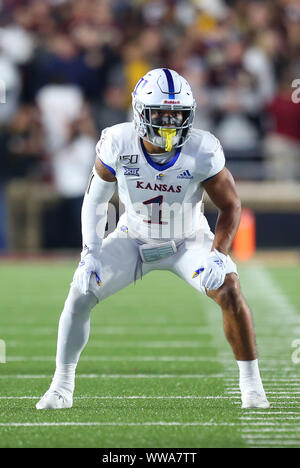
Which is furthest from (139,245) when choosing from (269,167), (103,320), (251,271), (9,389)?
(269,167)

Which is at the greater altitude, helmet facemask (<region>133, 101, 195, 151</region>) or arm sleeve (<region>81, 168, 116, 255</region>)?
helmet facemask (<region>133, 101, 195, 151</region>)

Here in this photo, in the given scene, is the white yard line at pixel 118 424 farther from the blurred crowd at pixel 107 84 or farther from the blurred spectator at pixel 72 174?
the blurred spectator at pixel 72 174

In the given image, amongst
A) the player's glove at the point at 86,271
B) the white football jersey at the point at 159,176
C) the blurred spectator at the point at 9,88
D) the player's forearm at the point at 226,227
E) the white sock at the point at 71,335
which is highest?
the blurred spectator at the point at 9,88

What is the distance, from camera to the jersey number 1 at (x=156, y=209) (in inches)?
195

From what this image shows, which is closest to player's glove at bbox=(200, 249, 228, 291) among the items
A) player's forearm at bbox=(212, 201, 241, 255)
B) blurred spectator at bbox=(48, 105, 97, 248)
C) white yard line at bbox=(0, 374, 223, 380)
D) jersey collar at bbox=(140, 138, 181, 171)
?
player's forearm at bbox=(212, 201, 241, 255)

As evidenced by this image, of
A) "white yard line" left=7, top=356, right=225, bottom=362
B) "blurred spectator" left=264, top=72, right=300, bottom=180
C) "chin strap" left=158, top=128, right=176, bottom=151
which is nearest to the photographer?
"chin strap" left=158, top=128, right=176, bottom=151

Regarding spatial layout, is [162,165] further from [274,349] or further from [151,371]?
[274,349]

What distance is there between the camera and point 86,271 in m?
4.78

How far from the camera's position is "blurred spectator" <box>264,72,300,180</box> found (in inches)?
504

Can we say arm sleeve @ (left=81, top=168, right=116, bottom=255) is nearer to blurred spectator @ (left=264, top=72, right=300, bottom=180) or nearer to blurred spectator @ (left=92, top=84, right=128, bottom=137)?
blurred spectator @ (left=92, top=84, right=128, bottom=137)

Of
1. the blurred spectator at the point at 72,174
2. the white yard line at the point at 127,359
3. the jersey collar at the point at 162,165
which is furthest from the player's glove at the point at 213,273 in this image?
the blurred spectator at the point at 72,174

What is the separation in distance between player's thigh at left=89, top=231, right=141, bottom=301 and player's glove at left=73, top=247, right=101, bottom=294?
0.03 meters

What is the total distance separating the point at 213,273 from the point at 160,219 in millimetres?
470
